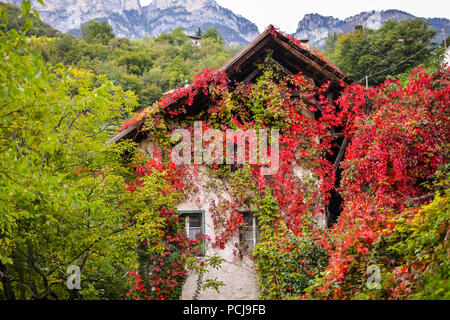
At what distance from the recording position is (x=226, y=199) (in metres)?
10.5

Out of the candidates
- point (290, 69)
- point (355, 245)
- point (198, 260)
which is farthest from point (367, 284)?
point (290, 69)

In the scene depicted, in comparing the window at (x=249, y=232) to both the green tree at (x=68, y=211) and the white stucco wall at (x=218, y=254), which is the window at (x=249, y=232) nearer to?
the white stucco wall at (x=218, y=254)

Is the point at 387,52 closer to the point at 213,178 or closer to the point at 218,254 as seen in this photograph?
the point at 213,178

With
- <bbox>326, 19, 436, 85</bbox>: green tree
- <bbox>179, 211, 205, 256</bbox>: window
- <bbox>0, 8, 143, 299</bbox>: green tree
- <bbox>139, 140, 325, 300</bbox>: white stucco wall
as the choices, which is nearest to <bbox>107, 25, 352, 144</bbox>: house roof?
<bbox>0, 8, 143, 299</bbox>: green tree

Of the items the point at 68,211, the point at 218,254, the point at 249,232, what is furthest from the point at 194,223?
the point at 68,211

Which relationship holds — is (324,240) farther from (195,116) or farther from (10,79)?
(10,79)

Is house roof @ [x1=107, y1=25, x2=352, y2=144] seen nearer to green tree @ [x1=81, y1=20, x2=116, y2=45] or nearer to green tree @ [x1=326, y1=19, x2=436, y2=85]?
green tree @ [x1=326, y1=19, x2=436, y2=85]

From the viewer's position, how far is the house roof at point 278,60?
10766 mm

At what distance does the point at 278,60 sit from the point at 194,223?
212 inches

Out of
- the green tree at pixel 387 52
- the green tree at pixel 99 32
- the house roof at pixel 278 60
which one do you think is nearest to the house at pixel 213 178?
the house roof at pixel 278 60

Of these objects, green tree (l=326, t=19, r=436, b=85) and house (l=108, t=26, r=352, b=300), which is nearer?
house (l=108, t=26, r=352, b=300)

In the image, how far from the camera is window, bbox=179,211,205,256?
10273mm

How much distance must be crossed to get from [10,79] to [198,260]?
6.44 meters
